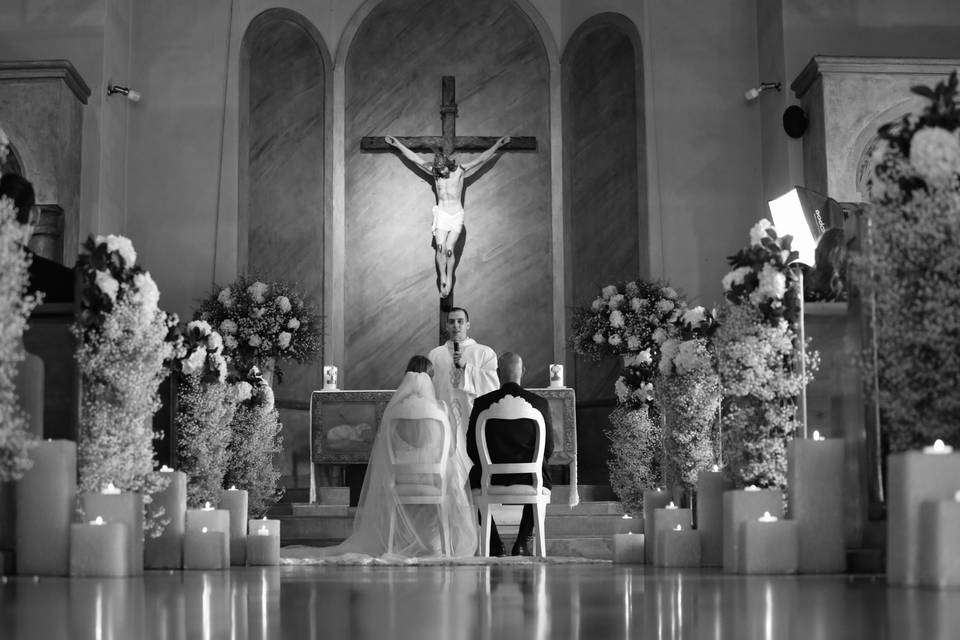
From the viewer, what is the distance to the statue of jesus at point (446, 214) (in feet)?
49.3

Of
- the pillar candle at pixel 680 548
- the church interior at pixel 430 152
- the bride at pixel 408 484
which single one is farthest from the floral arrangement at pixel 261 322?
the pillar candle at pixel 680 548

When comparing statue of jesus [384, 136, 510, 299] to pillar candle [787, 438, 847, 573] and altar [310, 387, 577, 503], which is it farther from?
pillar candle [787, 438, 847, 573]

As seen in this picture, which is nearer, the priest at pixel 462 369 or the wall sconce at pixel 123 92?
the priest at pixel 462 369

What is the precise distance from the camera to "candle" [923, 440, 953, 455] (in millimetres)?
4965

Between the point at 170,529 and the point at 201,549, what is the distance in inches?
8.2

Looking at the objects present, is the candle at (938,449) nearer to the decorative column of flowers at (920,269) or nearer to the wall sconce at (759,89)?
the decorative column of flowers at (920,269)

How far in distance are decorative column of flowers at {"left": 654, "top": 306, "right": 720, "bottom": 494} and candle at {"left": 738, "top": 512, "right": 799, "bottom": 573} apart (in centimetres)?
194

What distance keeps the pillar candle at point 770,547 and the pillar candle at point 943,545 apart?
159 centimetres

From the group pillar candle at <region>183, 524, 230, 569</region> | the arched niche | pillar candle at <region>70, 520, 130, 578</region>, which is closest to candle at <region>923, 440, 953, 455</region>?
pillar candle at <region>70, 520, 130, 578</region>

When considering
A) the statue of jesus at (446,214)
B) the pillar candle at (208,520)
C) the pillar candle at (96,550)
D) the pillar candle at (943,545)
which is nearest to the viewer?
the pillar candle at (943,545)

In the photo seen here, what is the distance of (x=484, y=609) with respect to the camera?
3943mm

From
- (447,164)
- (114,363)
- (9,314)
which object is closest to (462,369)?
(447,164)

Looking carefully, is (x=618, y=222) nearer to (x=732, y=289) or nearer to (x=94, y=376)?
(x=732, y=289)

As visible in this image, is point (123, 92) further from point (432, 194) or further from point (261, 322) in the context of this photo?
point (432, 194)
